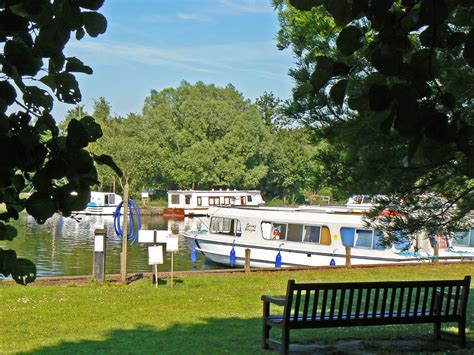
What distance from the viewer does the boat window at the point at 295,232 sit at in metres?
25.9

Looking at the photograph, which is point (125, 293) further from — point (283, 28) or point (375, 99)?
point (375, 99)

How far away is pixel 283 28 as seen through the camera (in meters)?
8.71

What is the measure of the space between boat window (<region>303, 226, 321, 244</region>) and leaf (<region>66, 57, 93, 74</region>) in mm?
23565

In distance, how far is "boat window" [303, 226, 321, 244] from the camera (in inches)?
1006

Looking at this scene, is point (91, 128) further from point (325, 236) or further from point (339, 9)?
point (325, 236)

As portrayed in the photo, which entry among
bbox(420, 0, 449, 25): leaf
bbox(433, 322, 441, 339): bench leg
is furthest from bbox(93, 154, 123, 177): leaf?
bbox(433, 322, 441, 339): bench leg

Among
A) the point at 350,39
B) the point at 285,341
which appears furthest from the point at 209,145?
the point at 350,39

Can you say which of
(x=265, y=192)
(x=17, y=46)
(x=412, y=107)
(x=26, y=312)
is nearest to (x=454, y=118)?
(x=412, y=107)

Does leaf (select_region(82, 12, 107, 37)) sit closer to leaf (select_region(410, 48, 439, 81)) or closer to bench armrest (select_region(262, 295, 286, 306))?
leaf (select_region(410, 48, 439, 81))

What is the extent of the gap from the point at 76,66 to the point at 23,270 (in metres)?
0.66

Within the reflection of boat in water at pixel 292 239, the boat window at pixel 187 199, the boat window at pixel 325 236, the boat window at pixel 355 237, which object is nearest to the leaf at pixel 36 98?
the reflection of boat in water at pixel 292 239

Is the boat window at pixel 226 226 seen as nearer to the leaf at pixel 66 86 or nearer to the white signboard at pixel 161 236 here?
the white signboard at pixel 161 236

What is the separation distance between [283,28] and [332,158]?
1649mm

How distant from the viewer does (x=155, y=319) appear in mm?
11500
